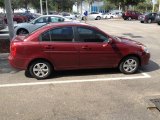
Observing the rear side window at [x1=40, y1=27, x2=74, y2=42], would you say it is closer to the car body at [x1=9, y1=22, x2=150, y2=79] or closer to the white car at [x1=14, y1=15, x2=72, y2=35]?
the car body at [x1=9, y1=22, x2=150, y2=79]

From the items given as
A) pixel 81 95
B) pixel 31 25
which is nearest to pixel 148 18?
pixel 31 25

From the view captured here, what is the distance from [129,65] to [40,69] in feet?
8.64

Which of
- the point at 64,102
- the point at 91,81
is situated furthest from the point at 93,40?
A: the point at 64,102

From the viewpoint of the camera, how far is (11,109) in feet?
19.8

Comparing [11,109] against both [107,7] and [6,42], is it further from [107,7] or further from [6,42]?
[107,7]

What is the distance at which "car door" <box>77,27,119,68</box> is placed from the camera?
830 cm

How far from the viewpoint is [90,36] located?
841 cm

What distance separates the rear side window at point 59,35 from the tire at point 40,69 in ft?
2.23

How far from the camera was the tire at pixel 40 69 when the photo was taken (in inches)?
322

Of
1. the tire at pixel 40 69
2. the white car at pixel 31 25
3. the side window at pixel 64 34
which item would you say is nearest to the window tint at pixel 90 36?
the side window at pixel 64 34

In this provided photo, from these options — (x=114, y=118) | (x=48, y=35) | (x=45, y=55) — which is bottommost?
(x=114, y=118)

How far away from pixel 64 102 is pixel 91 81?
176 centimetres

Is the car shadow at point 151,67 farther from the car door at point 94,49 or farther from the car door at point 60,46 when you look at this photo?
the car door at point 60,46

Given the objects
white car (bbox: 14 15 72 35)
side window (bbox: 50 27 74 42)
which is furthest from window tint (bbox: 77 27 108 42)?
white car (bbox: 14 15 72 35)
